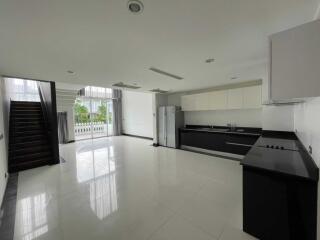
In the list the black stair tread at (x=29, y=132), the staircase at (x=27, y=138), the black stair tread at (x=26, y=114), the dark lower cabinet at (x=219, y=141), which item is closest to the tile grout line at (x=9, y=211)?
the staircase at (x=27, y=138)

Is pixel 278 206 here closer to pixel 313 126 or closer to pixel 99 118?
pixel 313 126

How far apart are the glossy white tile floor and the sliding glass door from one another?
470 cm

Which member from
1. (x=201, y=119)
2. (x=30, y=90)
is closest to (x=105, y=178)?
(x=201, y=119)

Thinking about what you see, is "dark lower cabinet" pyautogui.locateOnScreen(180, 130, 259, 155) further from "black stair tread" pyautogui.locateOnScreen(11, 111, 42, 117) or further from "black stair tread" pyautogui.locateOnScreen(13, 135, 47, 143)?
"black stair tread" pyautogui.locateOnScreen(11, 111, 42, 117)

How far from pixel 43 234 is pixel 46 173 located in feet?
7.52

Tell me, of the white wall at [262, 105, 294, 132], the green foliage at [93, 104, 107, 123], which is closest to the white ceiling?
the white wall at [262, 105, 294, 132]

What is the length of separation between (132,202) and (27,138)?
13.5 ft

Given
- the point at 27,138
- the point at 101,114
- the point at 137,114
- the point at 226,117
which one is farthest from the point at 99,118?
the point at 226,117

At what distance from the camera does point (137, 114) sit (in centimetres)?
852

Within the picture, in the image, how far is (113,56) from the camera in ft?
7.26

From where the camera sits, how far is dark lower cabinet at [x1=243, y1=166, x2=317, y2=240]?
4.30 ft

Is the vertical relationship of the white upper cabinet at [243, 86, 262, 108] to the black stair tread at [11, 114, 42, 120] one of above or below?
above

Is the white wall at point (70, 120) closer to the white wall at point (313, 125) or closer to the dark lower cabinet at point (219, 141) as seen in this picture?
the dark lower cabinet at point (219, 141)

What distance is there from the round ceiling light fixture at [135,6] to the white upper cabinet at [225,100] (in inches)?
155
